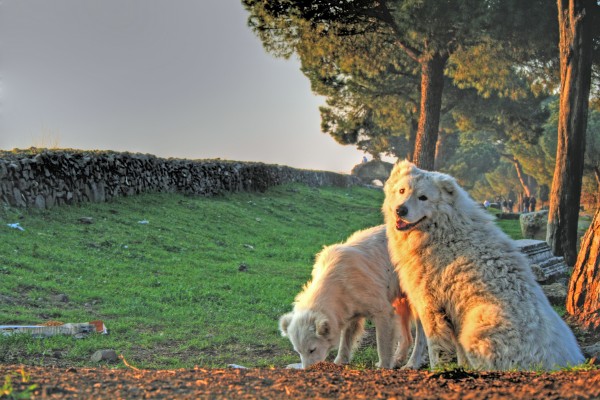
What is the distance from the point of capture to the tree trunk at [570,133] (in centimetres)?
1602

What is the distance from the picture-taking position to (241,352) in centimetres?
888

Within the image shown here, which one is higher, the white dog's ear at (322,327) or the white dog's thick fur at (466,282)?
the white dog's thick fur at (466,282)

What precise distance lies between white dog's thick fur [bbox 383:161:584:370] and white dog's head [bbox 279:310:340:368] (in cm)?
101

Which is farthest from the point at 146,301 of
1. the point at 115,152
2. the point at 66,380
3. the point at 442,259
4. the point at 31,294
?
the point at 115,152

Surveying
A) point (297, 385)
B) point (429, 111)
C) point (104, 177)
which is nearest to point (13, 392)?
point (297, 385)

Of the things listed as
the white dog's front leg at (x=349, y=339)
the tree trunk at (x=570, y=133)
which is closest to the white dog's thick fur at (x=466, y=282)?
the white dog's front leg at (x=349, y=339)

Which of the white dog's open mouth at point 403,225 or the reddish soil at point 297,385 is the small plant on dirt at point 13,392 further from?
the white dog's open mouth at point 403,225

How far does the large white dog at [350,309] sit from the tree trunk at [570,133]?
1011cm

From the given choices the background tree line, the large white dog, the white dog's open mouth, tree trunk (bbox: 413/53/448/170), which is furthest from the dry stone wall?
the white dog's open mouth

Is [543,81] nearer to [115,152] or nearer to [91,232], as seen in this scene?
[115,152]

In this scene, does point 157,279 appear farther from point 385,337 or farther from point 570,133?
point 570,133

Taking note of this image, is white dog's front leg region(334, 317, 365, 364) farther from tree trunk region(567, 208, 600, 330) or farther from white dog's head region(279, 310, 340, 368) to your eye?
tree trunk region(567, 208, 600, 330)

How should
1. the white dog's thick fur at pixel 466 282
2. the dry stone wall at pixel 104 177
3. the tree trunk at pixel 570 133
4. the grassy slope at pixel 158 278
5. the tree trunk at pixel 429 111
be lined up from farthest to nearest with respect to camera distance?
the tree trunk at pixel 429 111 < the dry stone wall at pixel 104 177 < the tree trunk at pixel 570 133 < the grassy slope at pixel 158 278 < the white dog's thick fur at pixel 466 282

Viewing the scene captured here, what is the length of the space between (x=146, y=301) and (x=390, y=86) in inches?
875
